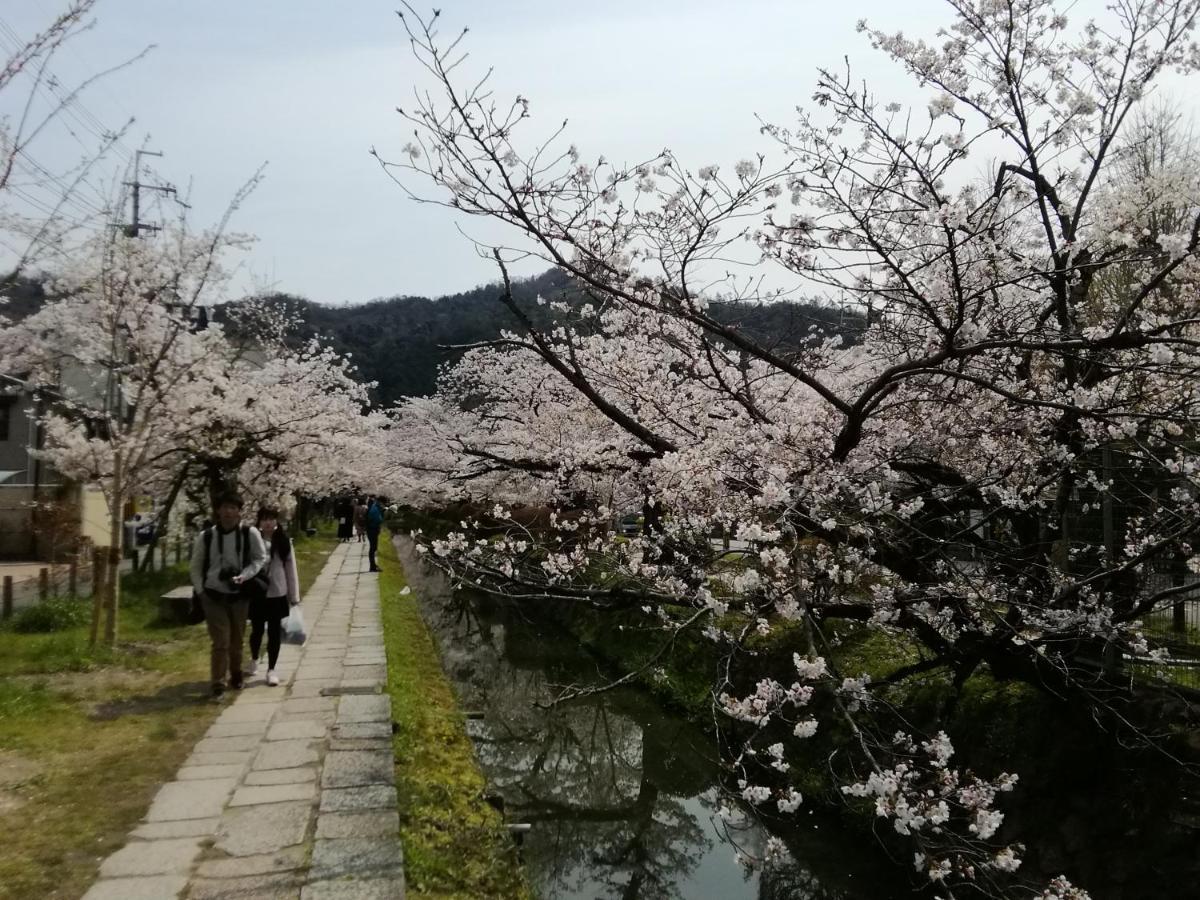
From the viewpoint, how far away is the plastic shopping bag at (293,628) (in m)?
6.59

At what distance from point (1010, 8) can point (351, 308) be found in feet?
241

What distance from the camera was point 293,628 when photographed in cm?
663

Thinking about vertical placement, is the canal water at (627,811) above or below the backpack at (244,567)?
below

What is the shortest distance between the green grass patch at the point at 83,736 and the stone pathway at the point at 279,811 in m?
0.16

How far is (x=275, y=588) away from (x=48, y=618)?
335 centimetres

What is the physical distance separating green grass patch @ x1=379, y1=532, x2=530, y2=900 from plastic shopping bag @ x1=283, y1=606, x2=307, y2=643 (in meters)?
0.97

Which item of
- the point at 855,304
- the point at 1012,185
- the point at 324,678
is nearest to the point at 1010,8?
the point at 1012,185

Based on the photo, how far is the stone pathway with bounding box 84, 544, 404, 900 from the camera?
3.40 m

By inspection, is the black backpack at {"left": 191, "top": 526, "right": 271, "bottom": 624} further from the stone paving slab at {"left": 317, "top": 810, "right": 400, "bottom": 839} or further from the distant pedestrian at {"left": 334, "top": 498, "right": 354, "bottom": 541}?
the distant pedestrian at {"left": 334, "top": 498, "right": 354, "bottom": 541}

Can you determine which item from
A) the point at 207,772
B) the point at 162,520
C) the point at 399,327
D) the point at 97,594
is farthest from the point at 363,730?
the point at 399,327

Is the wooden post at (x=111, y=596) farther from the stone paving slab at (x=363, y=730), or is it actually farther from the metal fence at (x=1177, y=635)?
the metal fence at (x=1177, y=635)

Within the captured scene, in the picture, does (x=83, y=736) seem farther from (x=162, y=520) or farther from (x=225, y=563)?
(x=162, y=520)

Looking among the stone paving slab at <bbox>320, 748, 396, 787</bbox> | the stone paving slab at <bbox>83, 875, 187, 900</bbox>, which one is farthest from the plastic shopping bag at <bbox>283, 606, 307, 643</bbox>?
the stone paving slab at <bbox>83, 875, 187, 900</bbox>

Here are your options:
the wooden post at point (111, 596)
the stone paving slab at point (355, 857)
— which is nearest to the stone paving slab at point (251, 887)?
the stone paving slab at point (355, 857)
